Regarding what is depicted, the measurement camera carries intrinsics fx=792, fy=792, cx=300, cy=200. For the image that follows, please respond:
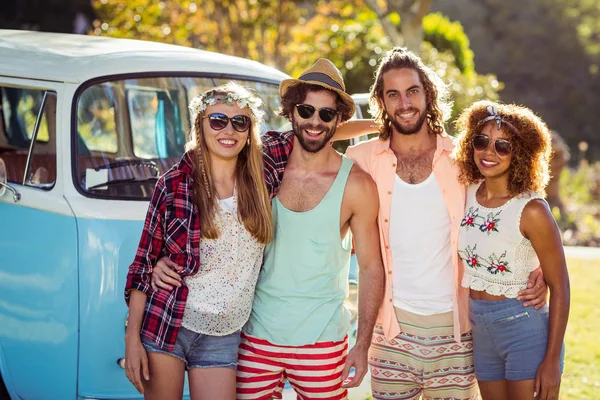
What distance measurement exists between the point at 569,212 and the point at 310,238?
10524mm

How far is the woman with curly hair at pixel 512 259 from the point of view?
10.8 feet

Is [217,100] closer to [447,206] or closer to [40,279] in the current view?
[447,206]

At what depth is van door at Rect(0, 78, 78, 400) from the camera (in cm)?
395

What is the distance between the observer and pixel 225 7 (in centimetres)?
1606

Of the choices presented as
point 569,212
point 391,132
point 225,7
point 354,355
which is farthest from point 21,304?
point 225,7

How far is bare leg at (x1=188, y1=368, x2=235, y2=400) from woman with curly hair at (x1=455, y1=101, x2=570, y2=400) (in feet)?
3.54

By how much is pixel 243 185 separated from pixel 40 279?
1.37 metres

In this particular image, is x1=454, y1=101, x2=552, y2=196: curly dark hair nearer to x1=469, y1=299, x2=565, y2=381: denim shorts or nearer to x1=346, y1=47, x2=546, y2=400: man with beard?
x1=346, y1=47, x2=546, y2=400: man with beard

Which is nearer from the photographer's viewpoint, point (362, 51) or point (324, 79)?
point (324, 79)

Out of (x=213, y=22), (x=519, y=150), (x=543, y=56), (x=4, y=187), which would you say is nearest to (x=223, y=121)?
(x=519, y=150)

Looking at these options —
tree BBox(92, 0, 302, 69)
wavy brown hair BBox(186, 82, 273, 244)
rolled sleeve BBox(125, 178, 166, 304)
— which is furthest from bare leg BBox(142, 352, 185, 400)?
tree BBox(92, 0, 302, 69)

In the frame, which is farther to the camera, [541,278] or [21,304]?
[21,304]

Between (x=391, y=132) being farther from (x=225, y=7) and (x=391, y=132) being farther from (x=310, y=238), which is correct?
(x=225, y=7)

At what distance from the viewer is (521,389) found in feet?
10.9
